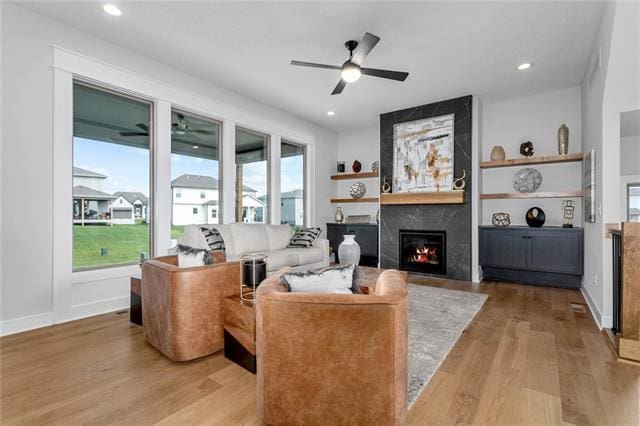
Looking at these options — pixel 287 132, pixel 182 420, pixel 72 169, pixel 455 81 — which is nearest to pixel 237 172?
pixel 287 132

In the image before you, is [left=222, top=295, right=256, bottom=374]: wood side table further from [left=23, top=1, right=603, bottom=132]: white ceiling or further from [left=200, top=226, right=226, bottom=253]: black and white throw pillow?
[left=23, top=1, right=603, bottom=132]: white ceiling

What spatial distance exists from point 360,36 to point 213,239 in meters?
2.80

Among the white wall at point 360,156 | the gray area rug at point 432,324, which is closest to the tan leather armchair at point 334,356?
the gray area rug at point 432,324

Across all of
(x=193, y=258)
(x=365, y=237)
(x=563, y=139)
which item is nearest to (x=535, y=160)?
(x=563, y=139)

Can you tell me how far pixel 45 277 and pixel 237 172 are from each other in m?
2.76

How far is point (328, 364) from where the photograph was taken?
1.33 metres

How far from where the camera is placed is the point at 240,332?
209 centimetres

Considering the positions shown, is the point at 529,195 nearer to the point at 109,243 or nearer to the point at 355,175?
the point at 355,175

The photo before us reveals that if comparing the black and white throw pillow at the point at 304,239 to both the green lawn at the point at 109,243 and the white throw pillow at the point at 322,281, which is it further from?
the white throw pillow at the point at 322,281

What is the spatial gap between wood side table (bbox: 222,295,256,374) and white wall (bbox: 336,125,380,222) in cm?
463

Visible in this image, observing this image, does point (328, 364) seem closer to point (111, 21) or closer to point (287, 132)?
point (111, 21)

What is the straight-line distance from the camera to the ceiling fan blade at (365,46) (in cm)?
264

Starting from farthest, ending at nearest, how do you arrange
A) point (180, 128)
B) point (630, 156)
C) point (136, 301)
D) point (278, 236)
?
1. point (278, 236)
2. point (180, 128)
3. point (630, 156)
4. point (136, 301)

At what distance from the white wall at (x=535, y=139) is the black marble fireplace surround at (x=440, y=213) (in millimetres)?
597
